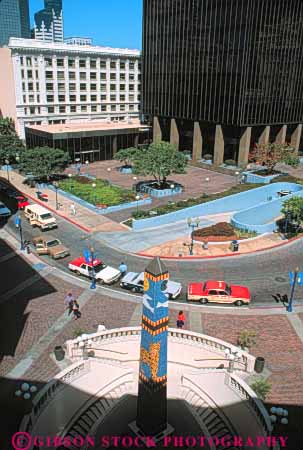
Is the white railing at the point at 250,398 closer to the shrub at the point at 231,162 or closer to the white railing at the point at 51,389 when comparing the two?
the white railing at the point at 51,389

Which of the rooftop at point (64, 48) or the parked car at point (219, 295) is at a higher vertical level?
the rooftop at point (64, 48)

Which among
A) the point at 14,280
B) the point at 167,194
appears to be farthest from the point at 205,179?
the point at 14,280

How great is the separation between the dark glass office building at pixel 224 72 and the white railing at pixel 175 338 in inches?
2218

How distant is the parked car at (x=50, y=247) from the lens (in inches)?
1426

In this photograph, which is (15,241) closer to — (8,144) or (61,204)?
(61,204)

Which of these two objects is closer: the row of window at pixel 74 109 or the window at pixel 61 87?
the row of window at pixel 74 109

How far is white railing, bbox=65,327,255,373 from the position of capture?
21.3 metres

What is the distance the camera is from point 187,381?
68.2 ft

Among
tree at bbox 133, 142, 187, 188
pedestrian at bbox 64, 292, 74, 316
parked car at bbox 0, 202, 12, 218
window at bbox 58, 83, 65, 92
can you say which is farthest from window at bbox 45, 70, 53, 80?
pedestrian at bbox 64, 292, 74, 316

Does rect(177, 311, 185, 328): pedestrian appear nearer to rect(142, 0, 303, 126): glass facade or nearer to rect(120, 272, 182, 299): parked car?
rect(120, 272, 182, 299): parked car

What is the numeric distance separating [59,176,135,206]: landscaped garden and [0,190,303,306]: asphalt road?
37.1 feet

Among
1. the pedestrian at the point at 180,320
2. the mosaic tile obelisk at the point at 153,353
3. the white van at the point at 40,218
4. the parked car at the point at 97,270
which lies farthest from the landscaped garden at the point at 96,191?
the mosaic tile obelisk at the point at 153,353

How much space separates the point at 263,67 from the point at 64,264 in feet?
181

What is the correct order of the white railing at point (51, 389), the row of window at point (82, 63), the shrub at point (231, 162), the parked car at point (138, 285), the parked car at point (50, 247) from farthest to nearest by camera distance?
the row of window at point (82, 63) < the shrub at point (231, 162) < the parked car at point (50, 247) < the parked car at point (138, 285) < the white railing at point (51, 389)
